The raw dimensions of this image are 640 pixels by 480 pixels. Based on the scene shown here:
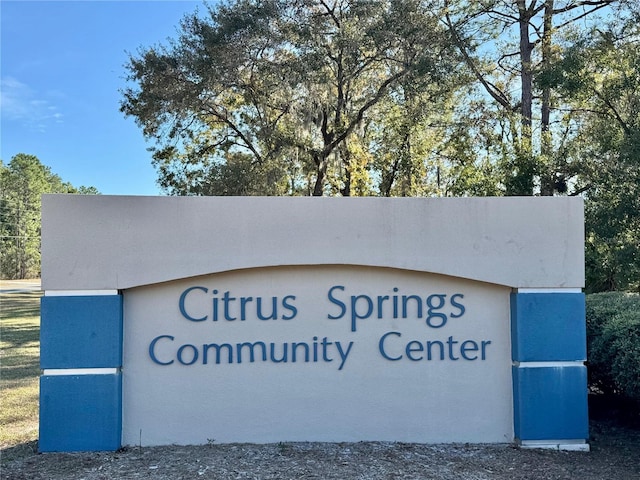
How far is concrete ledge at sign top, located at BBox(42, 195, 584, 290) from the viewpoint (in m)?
5.74

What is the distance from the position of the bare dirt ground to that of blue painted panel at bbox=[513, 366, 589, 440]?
0.69 ft

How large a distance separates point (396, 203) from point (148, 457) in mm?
3604

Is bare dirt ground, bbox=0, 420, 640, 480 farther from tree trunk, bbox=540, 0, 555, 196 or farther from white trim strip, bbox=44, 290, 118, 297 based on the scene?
tree trunk, bbox=540, 0, 555, 196

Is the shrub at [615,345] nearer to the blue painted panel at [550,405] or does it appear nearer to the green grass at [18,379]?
the blue painted panel at [550,405]

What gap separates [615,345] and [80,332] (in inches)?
226

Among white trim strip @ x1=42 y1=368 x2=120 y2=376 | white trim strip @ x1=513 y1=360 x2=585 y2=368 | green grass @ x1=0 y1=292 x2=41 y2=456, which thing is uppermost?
white trim strip @ x1=513 y1=360 x2=585 y2=368

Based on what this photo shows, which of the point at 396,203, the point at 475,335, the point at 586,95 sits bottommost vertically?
the point at 475,335

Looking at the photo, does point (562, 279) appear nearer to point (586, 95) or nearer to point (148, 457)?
point (148, 457)

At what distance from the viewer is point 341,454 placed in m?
5.61

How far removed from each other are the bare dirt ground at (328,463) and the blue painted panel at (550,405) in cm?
21

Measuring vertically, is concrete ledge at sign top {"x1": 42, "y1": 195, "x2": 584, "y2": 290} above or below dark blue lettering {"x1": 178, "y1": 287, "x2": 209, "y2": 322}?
above

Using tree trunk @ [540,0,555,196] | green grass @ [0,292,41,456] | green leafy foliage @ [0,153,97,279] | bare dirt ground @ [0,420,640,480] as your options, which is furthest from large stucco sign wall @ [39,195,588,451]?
green leafy foliage @ [0,153,97,279]

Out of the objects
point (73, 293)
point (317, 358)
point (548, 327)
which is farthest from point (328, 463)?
point (73, 293)

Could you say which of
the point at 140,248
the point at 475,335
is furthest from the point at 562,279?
the point at 140,248
